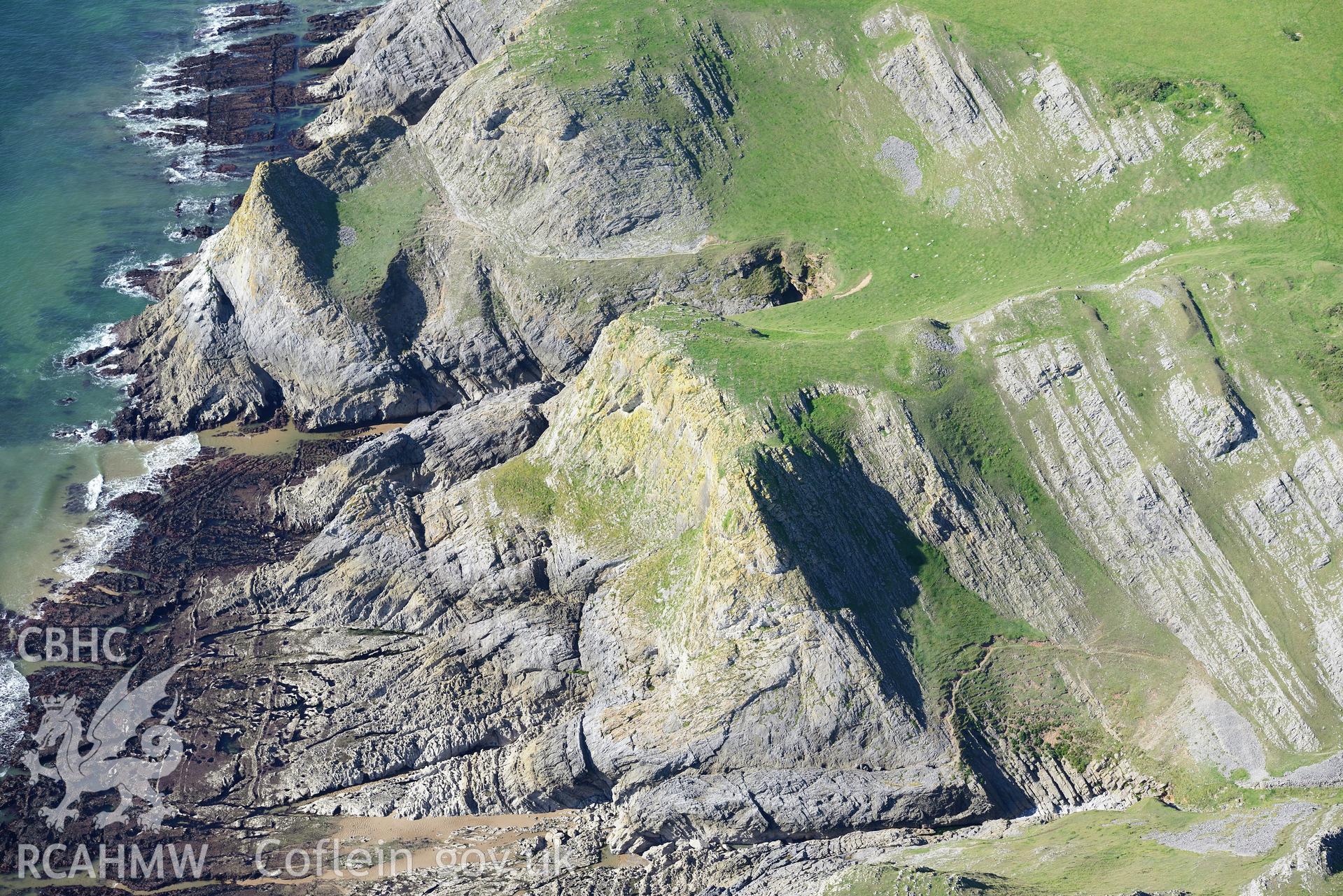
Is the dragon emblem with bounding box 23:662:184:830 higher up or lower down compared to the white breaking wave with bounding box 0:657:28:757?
lower down

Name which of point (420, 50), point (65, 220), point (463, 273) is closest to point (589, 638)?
point (463, 273)

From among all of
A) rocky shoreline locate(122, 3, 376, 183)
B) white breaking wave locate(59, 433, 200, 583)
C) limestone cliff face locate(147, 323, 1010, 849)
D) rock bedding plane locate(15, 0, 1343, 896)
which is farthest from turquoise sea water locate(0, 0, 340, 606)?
limestone cliff face locate(147, 323, 1010, 849)

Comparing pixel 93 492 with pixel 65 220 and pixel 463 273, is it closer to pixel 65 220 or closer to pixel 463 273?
pixel 463 273

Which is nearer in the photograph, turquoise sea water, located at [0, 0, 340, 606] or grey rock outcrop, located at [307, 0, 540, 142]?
turquoise sea water, located at [0, 0, 340, 606]

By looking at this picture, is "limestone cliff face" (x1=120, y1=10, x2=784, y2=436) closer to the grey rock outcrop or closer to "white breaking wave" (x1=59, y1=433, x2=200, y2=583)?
"white breaking wave" (x1=59, y1=433, x2=200, y2=583)

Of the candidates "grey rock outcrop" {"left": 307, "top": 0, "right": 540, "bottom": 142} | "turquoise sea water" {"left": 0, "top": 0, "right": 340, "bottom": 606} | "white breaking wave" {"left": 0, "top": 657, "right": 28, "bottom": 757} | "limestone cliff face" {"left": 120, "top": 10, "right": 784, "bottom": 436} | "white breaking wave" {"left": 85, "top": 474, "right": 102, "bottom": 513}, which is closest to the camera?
"white breaking wave" {"left": 0, "top": 657, "right": 28, "bottom": 757}

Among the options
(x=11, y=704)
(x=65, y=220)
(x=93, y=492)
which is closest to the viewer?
(x=11, y=704)
